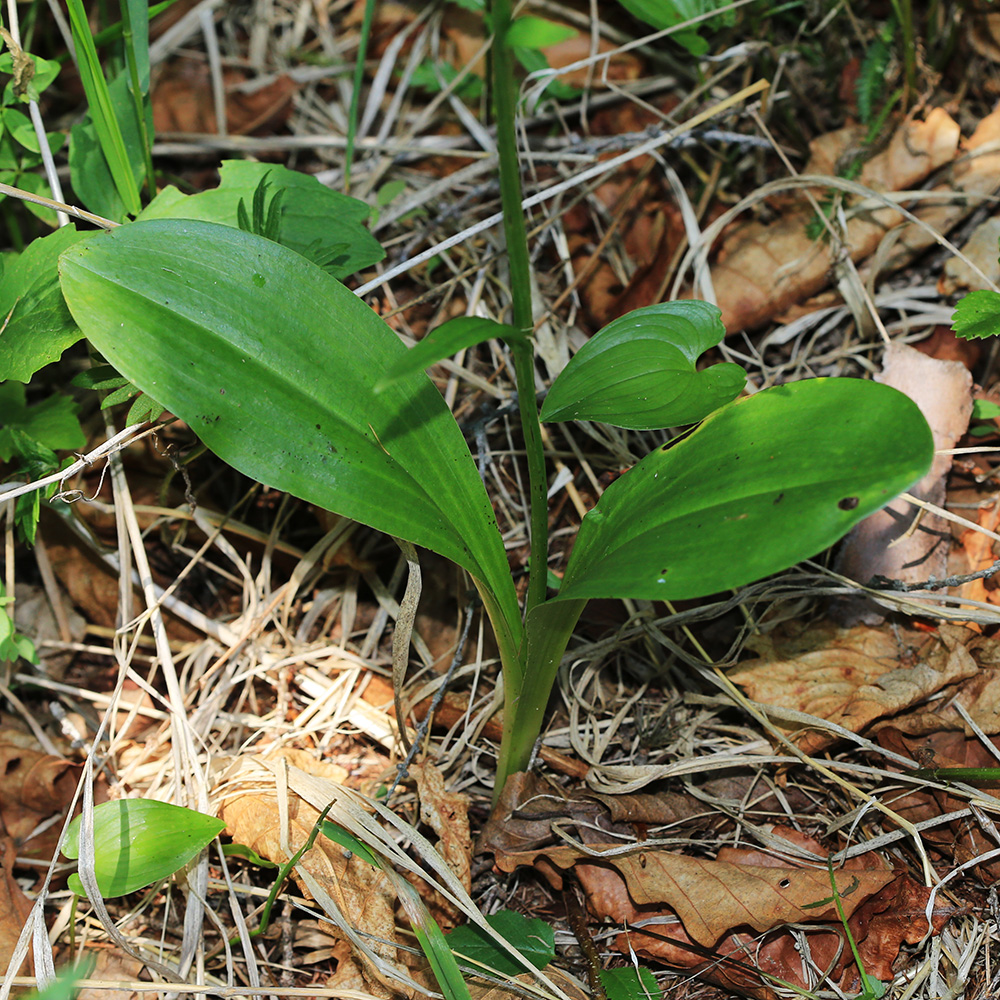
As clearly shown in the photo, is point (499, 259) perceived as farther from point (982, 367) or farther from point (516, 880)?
point (516, 880)

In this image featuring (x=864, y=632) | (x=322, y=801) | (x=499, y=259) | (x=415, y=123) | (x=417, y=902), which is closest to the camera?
(x=417, y=902)

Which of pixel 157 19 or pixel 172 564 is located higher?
pixel 157 19

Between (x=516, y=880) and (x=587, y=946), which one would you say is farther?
(x=516, y=880)

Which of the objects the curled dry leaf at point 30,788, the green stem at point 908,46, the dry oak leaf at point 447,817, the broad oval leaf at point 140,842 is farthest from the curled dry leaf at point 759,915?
the green stem at point 908,46

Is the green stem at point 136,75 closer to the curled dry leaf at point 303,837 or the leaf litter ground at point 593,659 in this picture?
the leaf litter ground at point 593,659

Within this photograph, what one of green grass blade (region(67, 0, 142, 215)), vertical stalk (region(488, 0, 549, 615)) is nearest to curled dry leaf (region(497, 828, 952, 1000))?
vertical stalk (region(488, 0, 549, 615))

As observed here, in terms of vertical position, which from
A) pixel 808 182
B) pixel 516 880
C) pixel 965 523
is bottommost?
pixel 516 880

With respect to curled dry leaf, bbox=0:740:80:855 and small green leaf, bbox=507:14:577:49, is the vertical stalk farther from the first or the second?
curled dry leaf, bbox=0:740:80:855

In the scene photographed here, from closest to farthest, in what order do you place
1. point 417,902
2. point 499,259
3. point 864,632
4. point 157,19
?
point 417,902, point 864,632, point 499,259, point 157,19

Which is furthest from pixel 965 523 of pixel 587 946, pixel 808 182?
pixel 587 946
